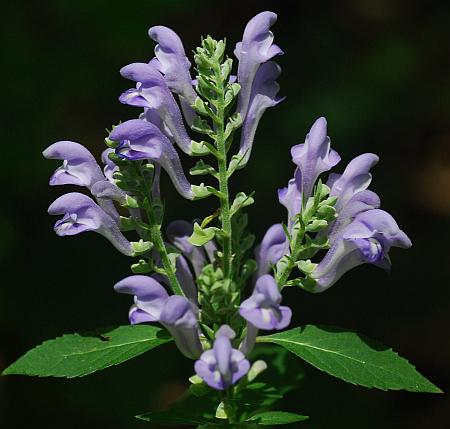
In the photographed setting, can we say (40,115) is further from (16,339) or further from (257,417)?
(257,417)

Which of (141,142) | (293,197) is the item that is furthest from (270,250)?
(141,142)

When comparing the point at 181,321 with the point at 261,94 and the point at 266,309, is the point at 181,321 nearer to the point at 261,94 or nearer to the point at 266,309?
the point at 266,309

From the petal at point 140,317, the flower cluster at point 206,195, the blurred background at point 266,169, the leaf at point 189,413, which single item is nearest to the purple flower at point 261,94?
the flower cluster at point 206,195

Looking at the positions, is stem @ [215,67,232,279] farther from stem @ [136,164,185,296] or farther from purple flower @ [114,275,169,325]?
purple flower @ [114,275,169,325]

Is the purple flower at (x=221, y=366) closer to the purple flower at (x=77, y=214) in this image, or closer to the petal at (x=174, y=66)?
the purple flower at (x=77, y=214)

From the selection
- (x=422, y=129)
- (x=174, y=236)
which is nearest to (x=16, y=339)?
(x=174, y=236)
